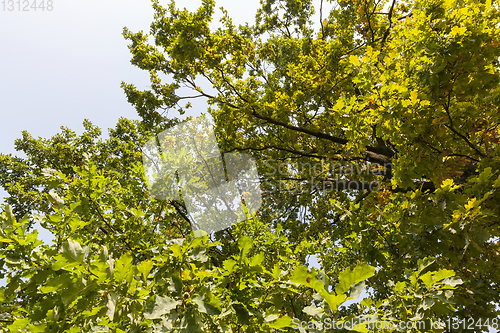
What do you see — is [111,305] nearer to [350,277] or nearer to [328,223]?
[350,277]

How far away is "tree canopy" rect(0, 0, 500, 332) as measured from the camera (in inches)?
58.7

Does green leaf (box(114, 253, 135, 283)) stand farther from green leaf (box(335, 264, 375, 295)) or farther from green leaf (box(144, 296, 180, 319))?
green leaf (box(335, 264, 375, 295))

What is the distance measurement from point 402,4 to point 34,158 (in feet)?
49.7

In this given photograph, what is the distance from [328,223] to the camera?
25.2 feet

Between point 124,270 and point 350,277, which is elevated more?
point 124,270

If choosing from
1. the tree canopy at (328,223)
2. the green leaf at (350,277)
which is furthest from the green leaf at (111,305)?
the green leaf at (350,277)

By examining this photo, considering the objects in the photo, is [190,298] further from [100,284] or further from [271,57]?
[271,57]

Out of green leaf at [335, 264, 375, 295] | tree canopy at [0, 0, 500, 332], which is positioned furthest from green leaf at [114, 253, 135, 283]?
green leaf at [335, 264, 375, 295]

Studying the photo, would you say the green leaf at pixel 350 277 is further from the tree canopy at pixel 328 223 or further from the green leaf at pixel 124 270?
the green leaf at pixel 124 270

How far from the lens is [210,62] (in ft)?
22.7

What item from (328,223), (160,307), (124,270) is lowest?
(160,307)

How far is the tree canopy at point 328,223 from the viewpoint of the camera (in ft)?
4.89

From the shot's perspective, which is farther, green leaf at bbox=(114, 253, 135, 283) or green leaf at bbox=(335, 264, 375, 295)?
green leaf at bbox=(114, 253, 135, 283)

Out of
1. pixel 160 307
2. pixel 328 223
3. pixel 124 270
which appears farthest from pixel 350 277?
pixel 328 223
